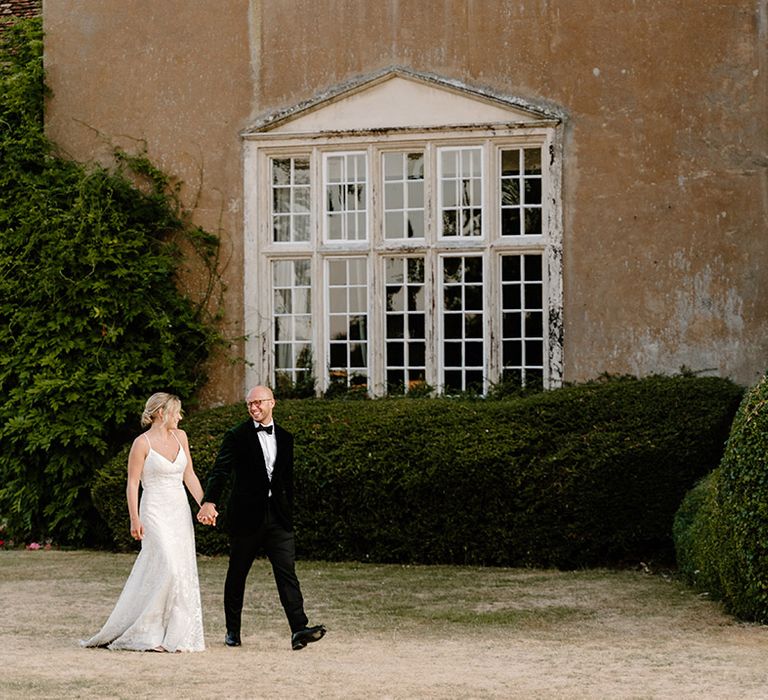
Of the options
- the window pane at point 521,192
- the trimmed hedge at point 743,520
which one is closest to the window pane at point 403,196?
the window pane at point 521,192

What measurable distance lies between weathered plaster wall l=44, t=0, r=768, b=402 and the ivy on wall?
1.76 feet

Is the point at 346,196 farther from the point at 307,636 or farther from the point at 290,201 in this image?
the point at 307,636

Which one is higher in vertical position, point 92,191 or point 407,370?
point 92,191

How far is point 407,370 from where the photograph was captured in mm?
13859

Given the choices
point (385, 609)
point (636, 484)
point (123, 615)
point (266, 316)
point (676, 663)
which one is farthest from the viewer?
point (266, 316)

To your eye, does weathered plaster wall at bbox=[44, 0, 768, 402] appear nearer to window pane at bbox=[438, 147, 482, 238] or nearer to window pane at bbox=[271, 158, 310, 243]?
window pane at bbox=[271, 158, 310, 243]

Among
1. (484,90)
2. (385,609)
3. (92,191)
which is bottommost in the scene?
(385,609)

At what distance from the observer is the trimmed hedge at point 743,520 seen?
8984mm

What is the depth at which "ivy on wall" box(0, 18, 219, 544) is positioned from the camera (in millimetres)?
13766

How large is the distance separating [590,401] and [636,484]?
0.87m

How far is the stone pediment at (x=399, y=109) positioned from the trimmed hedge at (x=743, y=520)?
468 centimetres

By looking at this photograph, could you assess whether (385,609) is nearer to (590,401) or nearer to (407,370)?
(590,401)

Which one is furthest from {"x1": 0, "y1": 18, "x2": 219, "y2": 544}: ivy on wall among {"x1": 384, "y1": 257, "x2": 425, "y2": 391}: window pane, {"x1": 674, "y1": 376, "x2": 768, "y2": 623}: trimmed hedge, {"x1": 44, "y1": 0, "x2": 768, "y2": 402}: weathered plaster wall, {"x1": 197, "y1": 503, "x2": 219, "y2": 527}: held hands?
{"x1": 674, "y1": 376, "x2": 768, "y2": 623}: trimmed hedge

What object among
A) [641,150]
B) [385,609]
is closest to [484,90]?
[641,150]
